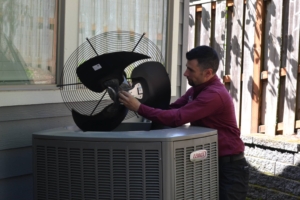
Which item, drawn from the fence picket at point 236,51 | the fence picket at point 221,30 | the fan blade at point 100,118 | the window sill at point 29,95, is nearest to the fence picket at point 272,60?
the fence picket at point 236,51

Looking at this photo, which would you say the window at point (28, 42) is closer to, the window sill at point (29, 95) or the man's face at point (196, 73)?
the window sill at point (29, 95)

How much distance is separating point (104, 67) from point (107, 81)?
96 millimetres

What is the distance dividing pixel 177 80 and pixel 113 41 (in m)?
1.08

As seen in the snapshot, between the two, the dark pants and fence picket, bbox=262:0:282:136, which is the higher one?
fence picket, bbox=262:0:282:136

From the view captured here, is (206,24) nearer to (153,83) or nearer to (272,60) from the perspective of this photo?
(272,60)

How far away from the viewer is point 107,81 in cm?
416

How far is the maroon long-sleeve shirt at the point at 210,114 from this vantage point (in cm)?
414

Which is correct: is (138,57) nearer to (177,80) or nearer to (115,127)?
(115,127)

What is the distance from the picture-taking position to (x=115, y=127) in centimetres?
434

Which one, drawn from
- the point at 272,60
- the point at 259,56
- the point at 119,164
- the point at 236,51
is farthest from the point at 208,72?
the point at 236,51

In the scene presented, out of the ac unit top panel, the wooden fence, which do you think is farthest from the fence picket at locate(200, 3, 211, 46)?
the ac unit top panel

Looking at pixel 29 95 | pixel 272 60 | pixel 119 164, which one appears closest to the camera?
pixel 119 164

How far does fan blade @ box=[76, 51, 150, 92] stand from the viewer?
4113mm

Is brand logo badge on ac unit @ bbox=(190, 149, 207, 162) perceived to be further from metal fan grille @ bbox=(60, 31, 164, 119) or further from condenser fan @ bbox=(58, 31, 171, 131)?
metal fan grille @ bbox=(60, 31, 164, 119)
